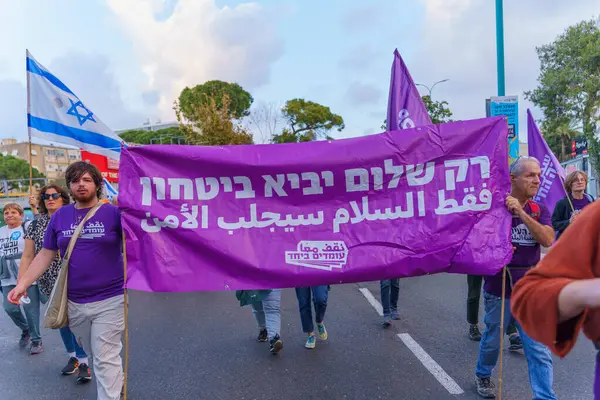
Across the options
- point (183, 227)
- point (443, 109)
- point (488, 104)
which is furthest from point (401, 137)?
point (443, 109)

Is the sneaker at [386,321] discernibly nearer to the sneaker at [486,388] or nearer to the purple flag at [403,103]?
the sneaker at [486,388]

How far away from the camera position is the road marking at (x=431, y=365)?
3.76 m

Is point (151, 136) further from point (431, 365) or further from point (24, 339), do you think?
point (431, 365)

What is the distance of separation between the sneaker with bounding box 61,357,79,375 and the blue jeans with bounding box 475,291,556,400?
3640 millimetres

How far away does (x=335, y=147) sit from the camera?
3537 mm

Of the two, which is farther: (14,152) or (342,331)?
(14,152)

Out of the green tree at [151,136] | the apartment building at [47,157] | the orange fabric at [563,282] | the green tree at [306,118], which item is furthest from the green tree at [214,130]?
the apartment building at [47,157]

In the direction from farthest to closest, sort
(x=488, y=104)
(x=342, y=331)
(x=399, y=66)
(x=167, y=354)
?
(x=488, y=104) < (x=399, y=66) < (x=342, y=331) < (x=167, y=354)

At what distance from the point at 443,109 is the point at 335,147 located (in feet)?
49.9

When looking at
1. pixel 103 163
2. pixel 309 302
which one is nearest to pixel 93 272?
pixel 309 302

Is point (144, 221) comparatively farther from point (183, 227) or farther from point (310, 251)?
point (310, 251)

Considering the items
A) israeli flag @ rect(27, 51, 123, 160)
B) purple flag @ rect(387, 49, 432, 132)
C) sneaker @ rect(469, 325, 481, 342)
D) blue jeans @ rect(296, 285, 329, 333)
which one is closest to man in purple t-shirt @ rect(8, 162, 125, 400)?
blue jeans @ rect(296, 285, 329, 333)

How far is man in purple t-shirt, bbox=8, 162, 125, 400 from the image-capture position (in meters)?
3.19

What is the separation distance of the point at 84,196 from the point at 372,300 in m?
4.53
